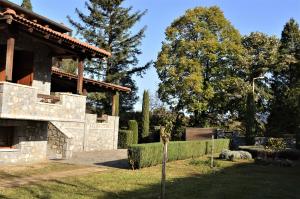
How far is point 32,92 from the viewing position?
16.4 meters

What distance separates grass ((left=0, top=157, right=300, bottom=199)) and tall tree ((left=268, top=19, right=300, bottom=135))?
2456cm

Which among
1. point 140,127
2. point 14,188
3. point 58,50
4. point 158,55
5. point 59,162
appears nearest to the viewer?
point 14,188

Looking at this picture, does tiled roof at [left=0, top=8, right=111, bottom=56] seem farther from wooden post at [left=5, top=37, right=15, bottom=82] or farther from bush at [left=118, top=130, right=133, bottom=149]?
bush at [left=118, top=130, right=133, bottom=149]

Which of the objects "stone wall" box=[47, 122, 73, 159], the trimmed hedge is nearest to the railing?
"stone wall" box=[47, 122, 73, 159]

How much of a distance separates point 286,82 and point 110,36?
67.2ft

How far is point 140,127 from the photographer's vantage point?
130ft

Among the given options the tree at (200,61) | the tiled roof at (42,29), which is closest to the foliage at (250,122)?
the tree at (200,61)

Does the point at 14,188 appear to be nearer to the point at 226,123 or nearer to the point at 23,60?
the point at 23,60

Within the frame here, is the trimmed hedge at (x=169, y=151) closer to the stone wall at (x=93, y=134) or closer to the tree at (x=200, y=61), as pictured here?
the stone wall at (x=93, y=134)

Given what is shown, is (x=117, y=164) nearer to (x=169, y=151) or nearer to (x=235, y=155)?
(x=169, y=151)

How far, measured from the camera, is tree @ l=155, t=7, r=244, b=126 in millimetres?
40406

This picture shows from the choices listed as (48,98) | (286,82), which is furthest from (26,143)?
(286,82)

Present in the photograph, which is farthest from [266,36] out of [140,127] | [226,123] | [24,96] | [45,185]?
[45,185]

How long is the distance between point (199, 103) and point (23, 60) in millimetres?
23549
